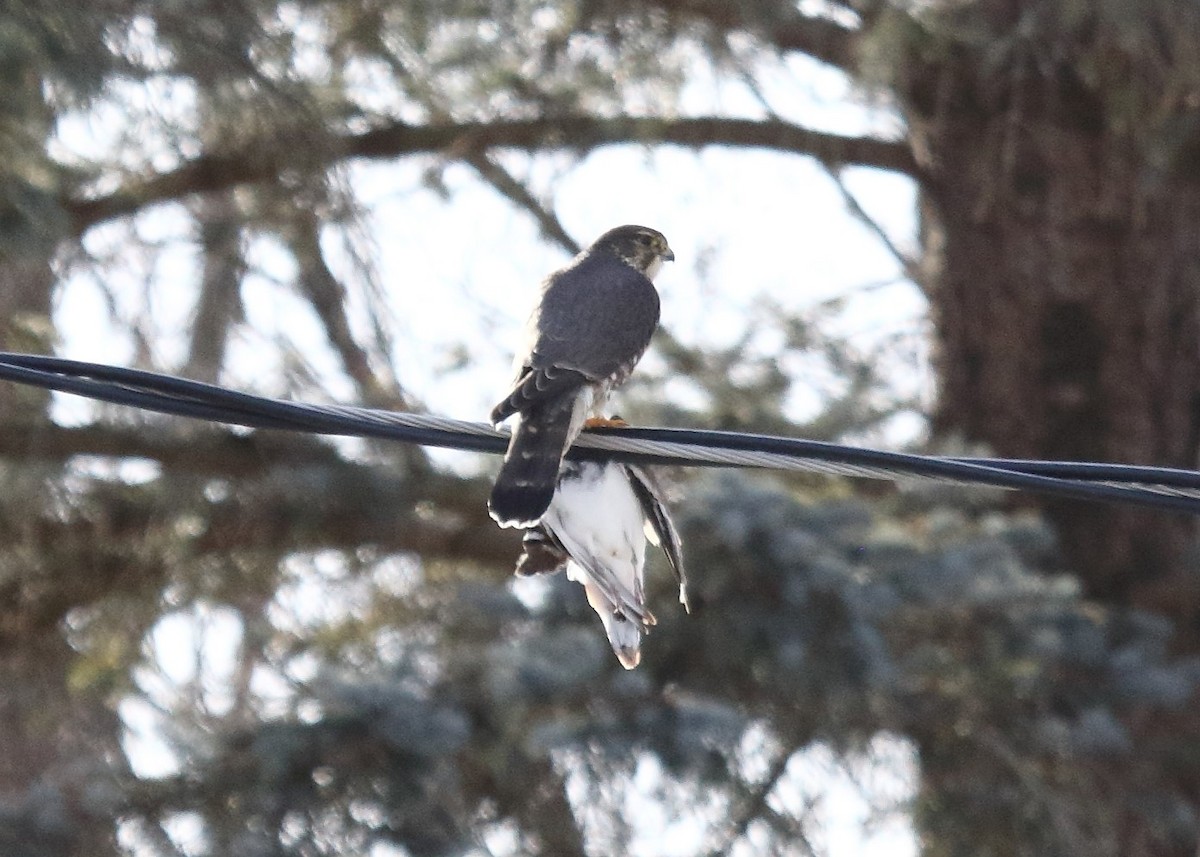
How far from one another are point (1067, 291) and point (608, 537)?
4.90 m

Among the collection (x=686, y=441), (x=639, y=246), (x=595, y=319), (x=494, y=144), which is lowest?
(x=686, y=441)

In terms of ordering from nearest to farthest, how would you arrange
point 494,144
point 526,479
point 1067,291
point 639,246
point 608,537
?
point 526,479 → point 608,537 → point 639,246 → point 494,144 → point 1067,291

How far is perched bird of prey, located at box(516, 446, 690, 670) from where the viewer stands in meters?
4.29

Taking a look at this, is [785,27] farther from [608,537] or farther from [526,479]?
[526,479]

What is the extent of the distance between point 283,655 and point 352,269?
2168 mm

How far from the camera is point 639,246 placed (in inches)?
238

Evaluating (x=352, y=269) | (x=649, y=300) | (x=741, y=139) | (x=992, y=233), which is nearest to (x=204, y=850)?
(x=352, y=269)

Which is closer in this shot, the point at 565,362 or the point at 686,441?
the point at 686,441

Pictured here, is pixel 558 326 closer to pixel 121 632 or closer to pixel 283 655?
pixel 121 632

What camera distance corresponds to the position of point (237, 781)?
6.31 meters

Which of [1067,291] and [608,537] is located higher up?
[1067,291]

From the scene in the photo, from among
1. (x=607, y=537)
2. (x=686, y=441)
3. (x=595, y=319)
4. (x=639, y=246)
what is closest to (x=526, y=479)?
(x=686, y=441)

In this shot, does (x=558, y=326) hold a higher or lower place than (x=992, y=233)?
lower

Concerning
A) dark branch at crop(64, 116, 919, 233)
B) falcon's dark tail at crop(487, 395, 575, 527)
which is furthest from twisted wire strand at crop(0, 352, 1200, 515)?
dark branch at crop(64, 116, 919, 233)
